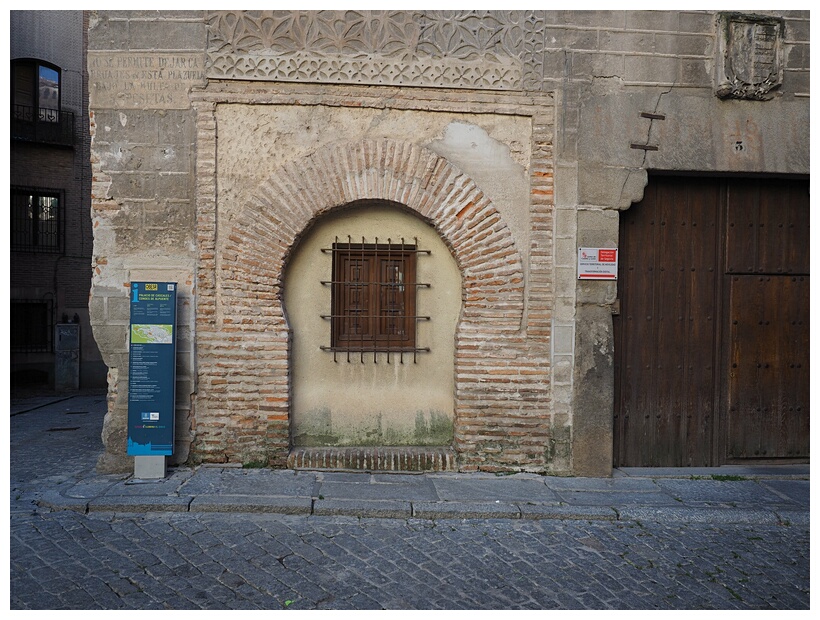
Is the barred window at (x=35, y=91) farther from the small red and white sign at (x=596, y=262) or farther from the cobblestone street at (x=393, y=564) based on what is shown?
the small red and white sign at (x=596, y=262)

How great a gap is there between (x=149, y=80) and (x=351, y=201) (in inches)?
87.2

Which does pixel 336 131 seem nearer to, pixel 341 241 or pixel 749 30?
pixel 341 241

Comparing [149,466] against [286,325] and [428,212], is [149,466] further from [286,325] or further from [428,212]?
[428,212]

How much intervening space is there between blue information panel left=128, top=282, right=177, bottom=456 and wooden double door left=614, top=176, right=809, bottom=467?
4.39 m

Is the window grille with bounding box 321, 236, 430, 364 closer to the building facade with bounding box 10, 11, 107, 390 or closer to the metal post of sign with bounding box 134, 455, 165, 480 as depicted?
the metal post of sign with bounding box 134, 455, 165, 480

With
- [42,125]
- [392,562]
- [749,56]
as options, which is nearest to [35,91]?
[42,125]

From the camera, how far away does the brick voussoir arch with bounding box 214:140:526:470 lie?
20.6 ft

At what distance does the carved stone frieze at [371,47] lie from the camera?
6273 millimetres

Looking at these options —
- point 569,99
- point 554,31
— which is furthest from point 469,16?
point 569,99

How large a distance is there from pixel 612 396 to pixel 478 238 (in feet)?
6.70

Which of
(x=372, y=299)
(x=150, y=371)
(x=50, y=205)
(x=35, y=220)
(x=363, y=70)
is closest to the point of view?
(x=150, y=371)

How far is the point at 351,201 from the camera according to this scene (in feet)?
20.7

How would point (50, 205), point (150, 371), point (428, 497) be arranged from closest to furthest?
point (428, 497)
point (150, 371)
point (50, 205)

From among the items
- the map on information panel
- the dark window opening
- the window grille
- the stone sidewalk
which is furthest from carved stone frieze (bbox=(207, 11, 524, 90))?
the dark window opening
